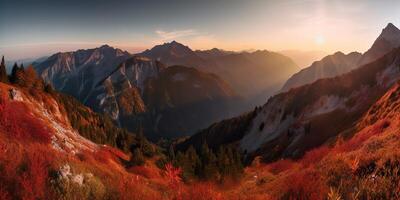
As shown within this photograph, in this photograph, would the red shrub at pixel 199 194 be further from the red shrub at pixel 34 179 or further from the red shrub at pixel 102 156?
the red shrub at pixel 102 156

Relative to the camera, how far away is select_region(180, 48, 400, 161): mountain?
73625 millimetres

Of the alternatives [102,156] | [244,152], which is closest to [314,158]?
[102,156]

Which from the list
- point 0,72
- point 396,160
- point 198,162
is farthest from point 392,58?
point 0,72

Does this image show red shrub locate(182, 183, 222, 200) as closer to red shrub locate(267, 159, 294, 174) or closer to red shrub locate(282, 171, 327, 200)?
red shrub locate(282, 171, 327, 200)

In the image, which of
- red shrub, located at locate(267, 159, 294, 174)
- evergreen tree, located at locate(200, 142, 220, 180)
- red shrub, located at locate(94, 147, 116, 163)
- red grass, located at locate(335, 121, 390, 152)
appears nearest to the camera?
red grass, located at locate(335, 121, 390, 152)

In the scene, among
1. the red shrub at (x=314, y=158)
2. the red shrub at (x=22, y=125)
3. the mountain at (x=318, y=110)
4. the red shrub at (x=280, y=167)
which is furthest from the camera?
the mountain at (x=318, y=110)

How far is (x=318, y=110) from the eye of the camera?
10125 cm

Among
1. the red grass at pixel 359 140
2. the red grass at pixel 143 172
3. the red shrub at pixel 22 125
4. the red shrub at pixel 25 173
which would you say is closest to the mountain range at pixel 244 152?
the red shrub at pixel 25 173

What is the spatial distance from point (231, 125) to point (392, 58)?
109 meters

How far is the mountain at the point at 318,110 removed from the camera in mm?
73625

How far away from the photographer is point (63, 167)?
9.89 meters

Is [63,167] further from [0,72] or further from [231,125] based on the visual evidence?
[231,125]

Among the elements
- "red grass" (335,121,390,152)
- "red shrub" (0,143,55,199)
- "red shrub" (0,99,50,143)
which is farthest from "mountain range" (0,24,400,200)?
"red grass" (335,121,390,152)

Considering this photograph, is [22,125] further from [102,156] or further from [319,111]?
[319,111]
